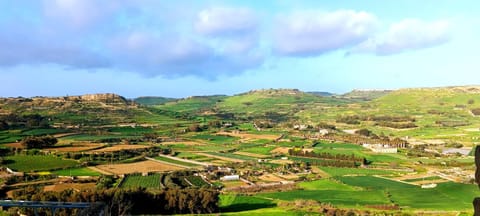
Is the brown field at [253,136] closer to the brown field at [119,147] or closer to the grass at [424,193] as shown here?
the brown field at [119,147]

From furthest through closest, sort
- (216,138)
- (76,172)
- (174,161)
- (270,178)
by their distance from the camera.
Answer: (216,138) < (174,161) < (270,178) < (76,172)

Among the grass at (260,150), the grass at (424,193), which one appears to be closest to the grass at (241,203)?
the grass at (424,193)

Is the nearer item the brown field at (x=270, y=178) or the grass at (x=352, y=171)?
the brown field at (x=270, y=178)

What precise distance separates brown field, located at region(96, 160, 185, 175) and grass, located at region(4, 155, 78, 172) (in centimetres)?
422

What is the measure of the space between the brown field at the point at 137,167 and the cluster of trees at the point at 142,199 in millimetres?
18242

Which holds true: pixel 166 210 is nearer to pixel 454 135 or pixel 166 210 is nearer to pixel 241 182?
pixel 241 182

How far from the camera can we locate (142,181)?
165 feet

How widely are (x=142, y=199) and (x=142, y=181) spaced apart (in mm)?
14315

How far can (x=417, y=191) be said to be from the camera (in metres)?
46.8

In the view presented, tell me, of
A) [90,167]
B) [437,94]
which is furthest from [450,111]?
[90,167]

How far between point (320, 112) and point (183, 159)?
96830 mm

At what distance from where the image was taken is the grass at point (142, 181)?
4772cm

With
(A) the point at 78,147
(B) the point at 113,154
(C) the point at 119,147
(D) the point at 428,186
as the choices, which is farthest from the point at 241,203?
(A) the point at 78,147

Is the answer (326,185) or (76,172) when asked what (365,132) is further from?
(76,172)
